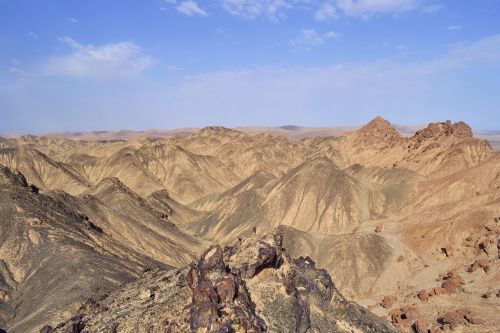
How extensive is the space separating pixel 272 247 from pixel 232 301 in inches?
197

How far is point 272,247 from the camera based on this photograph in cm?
2770

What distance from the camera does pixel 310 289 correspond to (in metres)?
28.7

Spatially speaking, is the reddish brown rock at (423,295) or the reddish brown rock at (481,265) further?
the reddish brown rock at (481,265)

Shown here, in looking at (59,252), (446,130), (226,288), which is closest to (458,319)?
(226,288)

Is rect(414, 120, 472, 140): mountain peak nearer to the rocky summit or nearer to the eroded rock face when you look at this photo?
the rocky summit

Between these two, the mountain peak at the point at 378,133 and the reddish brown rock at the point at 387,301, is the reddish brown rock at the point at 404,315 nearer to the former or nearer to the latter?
the reddish brown rock at the point at 387,301

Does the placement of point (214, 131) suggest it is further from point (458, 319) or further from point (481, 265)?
point (458, 319)

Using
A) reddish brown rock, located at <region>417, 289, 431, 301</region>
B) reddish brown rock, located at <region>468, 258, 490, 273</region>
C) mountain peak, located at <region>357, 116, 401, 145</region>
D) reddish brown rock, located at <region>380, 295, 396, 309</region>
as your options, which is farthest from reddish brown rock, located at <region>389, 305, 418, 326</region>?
mountain peak, located at <region>357, 116, 401, 145</region>

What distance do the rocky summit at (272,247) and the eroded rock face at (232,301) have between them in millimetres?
83

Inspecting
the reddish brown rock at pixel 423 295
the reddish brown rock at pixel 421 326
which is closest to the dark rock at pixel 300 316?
the reddish brown rock at pixel 421 326

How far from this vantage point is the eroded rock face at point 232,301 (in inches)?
894

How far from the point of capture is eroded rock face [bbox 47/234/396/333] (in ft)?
74.5

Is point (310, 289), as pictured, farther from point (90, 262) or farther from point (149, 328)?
point (90, 262)

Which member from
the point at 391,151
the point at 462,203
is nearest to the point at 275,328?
the point at 462,203
